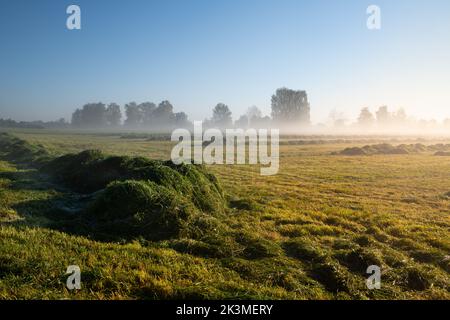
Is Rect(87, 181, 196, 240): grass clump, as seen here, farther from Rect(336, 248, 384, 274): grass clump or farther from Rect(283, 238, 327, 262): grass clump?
Rect(336, 248, 384, 274): grass clump

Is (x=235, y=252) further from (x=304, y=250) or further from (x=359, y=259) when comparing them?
(x=359, y=259)

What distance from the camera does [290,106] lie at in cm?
18350

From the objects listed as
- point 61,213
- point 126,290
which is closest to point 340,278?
point 126,290

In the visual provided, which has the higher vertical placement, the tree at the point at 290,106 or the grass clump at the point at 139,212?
the tree at the point at 290,106

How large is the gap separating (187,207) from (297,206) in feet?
23.4

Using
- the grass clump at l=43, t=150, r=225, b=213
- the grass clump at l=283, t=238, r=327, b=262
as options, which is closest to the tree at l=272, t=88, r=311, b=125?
the grass clump at l=43, t=150, r=225, b=213

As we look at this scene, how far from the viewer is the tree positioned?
182m

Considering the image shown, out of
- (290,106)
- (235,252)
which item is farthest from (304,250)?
(290,106)

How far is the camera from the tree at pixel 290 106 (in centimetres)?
18175

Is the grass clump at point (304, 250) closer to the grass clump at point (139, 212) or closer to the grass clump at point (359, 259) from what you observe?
the grass clump at point (359, 259)

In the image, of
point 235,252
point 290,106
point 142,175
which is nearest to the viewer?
point 235,252

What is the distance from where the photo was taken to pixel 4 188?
630 inches

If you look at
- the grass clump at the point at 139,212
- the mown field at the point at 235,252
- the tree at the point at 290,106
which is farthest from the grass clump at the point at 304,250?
the tree at the point at 290,106

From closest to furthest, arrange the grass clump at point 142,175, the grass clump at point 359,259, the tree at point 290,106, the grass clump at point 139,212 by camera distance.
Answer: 1. the grass clump at point 359,259
2. the grass clump at point 139,212
3. the grass clump at point 142,175
4. the tree at point 290,106
